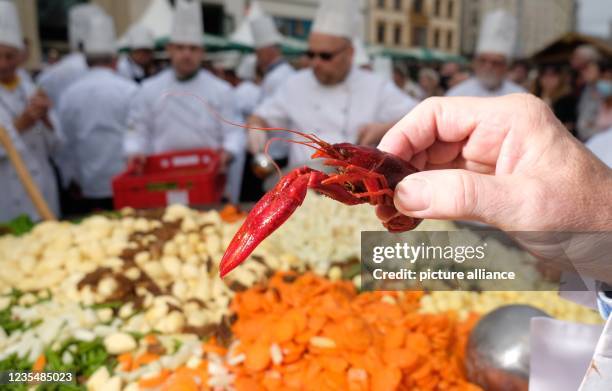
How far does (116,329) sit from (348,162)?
1.28 m

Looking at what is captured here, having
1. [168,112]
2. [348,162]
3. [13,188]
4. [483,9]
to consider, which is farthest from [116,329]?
[483,9]

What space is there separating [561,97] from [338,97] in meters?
4.38

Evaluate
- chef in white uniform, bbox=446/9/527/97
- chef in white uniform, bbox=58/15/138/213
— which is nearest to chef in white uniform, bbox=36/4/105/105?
chef in white uniform, bbox=58/15/138/213

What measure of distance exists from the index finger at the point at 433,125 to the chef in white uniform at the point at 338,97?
255cm

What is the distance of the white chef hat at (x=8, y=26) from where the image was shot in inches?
150

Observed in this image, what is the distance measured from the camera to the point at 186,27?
442 cm

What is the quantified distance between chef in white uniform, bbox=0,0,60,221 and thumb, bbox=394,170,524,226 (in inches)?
141

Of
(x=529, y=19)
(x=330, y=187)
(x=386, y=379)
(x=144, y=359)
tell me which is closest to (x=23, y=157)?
(x=144, y=359)

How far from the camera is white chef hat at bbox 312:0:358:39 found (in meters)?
3.75

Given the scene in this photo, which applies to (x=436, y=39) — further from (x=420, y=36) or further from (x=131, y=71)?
(x=131, y=71)

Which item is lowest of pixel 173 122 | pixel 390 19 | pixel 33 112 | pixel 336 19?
pixel 173 122

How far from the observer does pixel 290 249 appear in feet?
7.75

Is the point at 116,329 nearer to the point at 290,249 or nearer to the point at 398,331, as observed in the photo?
the point at 290,249

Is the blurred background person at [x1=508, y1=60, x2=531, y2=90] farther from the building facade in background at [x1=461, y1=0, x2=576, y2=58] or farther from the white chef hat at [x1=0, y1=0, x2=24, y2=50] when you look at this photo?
the building facade in background at [x1=461, y1=0, x2=576, y2=58]
